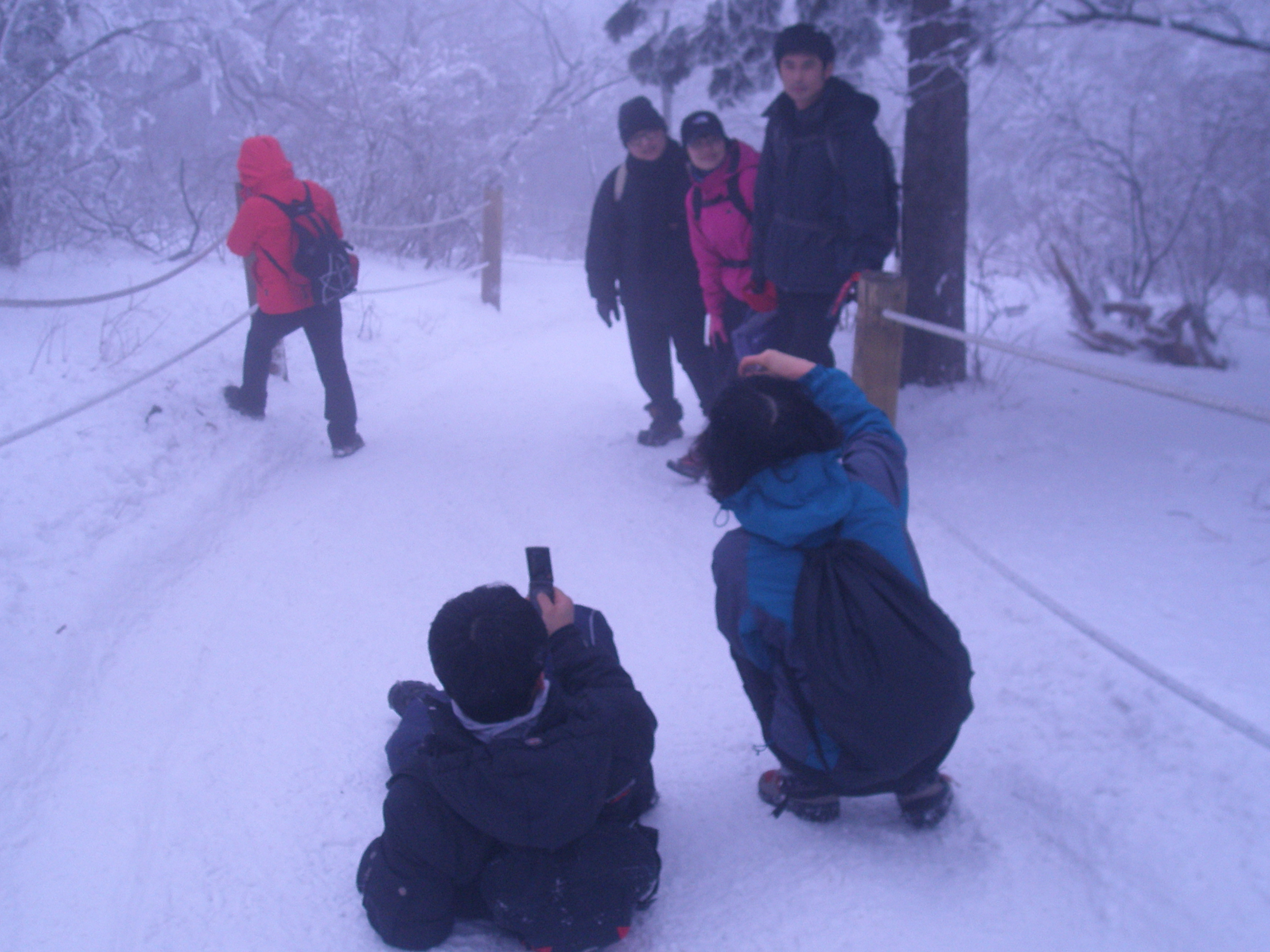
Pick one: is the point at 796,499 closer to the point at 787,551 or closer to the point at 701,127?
the point at 787,551

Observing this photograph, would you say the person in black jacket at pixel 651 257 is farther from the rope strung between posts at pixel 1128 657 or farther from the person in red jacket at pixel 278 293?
the rope strung between posts at pixel 1128 657

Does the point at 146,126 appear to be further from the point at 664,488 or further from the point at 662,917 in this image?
the point at 662,917

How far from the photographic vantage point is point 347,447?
211 inches

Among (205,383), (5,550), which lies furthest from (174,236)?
(5,550)

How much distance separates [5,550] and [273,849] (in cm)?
195

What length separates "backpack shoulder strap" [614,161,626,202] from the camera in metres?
5.14

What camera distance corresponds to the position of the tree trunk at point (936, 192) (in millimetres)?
5523

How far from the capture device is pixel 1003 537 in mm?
3953

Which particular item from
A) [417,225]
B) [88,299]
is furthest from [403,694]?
[417,225]

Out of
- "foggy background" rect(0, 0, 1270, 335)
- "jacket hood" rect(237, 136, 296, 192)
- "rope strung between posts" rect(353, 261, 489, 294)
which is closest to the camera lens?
"jacket hood" rect(237, 136, 296, 192)

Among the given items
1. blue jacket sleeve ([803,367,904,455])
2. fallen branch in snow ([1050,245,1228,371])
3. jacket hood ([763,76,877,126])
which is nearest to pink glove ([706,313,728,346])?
jacket hood ([763,76,877,126])

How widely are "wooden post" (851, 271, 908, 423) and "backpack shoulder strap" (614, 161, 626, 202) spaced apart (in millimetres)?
1640

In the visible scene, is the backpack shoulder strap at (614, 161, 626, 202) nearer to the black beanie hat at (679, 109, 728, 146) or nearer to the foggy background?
the black beanie hat at (679, 109, 728, 146)

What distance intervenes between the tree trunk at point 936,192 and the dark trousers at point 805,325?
4.62 feet
